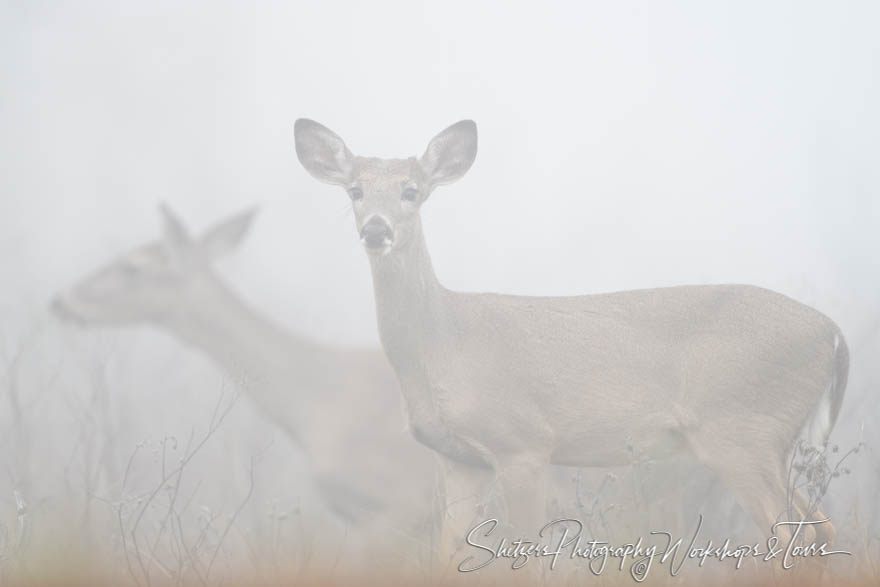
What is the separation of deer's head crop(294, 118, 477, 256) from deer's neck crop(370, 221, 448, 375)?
0.09 m

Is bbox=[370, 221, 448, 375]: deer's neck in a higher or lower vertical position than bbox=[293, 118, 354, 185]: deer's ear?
lower

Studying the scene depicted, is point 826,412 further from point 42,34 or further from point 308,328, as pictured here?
point 42,34

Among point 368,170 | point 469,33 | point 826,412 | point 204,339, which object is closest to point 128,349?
point 204,339

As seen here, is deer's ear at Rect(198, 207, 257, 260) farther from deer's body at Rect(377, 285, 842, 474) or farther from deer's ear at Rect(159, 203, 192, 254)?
deer's body at Rect(377, 285, 842, 474)

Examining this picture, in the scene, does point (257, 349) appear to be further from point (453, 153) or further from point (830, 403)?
point (830, 403)

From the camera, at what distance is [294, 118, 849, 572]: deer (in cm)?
548

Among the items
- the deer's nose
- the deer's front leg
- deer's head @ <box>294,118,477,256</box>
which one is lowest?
the deer's front leg

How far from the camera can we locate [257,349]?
7461 mm

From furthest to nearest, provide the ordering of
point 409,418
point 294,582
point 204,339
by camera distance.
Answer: point 204,339 < point 409,418 < point 294,582

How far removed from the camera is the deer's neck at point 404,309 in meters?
5.71

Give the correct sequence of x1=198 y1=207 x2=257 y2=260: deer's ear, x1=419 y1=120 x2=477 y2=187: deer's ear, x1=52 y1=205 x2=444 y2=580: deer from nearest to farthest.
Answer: x1=419 y1=120 x2=477 y2=187: deer's ear < x1=52 y1=205 x2=444 y2=580: deer < x1=198 y1=207 x2=257 y2=260: deer's ear

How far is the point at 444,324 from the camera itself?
19.1ft

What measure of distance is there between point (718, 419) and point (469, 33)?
5.95 m

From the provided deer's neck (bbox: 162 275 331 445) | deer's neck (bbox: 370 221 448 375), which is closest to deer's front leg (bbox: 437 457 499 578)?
deer's neck (bbox: 370 221 448 375)
